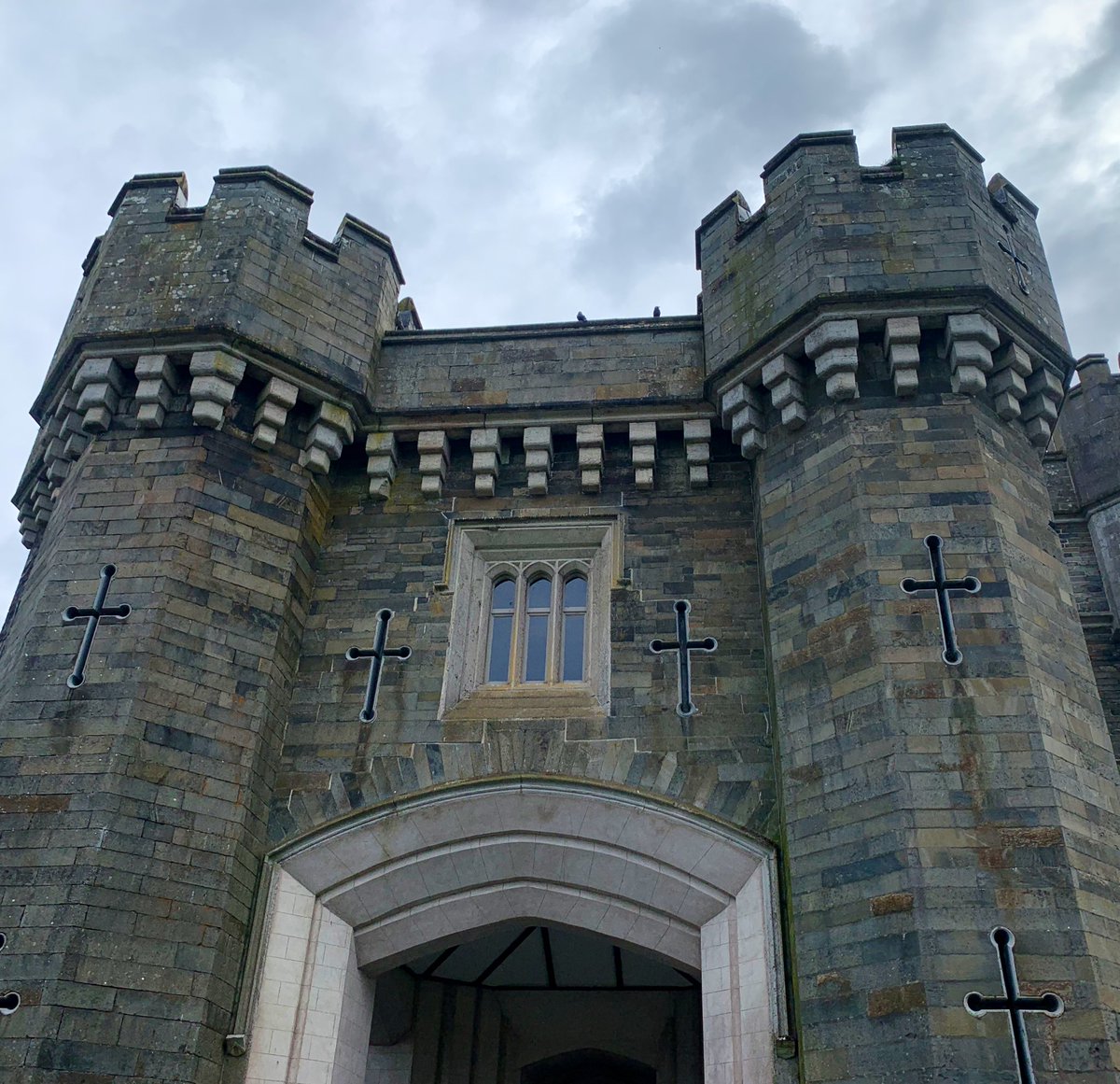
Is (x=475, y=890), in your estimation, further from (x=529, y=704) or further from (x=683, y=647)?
(x=683, y=647)

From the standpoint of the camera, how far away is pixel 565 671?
9719 millimetres

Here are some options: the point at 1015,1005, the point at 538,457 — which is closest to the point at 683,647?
the point at 538,457

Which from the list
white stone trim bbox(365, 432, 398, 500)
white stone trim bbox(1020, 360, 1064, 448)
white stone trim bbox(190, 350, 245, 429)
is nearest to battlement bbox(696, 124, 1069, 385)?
white stone trim bbox(1020, 360, 1064, 448)

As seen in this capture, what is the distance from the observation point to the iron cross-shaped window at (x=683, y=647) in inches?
356

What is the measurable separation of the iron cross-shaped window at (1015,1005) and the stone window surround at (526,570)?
357cm

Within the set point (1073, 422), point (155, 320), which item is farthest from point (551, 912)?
point (1073, 422)

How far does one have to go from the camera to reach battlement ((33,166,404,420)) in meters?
10.3

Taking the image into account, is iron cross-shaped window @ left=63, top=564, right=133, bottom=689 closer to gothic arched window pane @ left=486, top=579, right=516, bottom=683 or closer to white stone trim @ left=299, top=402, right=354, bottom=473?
white stone trim @ left=299, top=402, right=354, bottom=473

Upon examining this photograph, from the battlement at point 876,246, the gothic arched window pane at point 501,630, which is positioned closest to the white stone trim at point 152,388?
the gothic arched window pane at point 501,630

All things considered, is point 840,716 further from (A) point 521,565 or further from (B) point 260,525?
(B) point 260,525

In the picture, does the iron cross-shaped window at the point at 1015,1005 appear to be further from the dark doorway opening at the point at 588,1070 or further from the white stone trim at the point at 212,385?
the white stone trim at the point at 212,385

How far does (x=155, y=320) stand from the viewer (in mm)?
10297

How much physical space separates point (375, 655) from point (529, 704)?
1457mm

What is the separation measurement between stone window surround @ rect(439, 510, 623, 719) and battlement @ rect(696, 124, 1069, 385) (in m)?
2.10
